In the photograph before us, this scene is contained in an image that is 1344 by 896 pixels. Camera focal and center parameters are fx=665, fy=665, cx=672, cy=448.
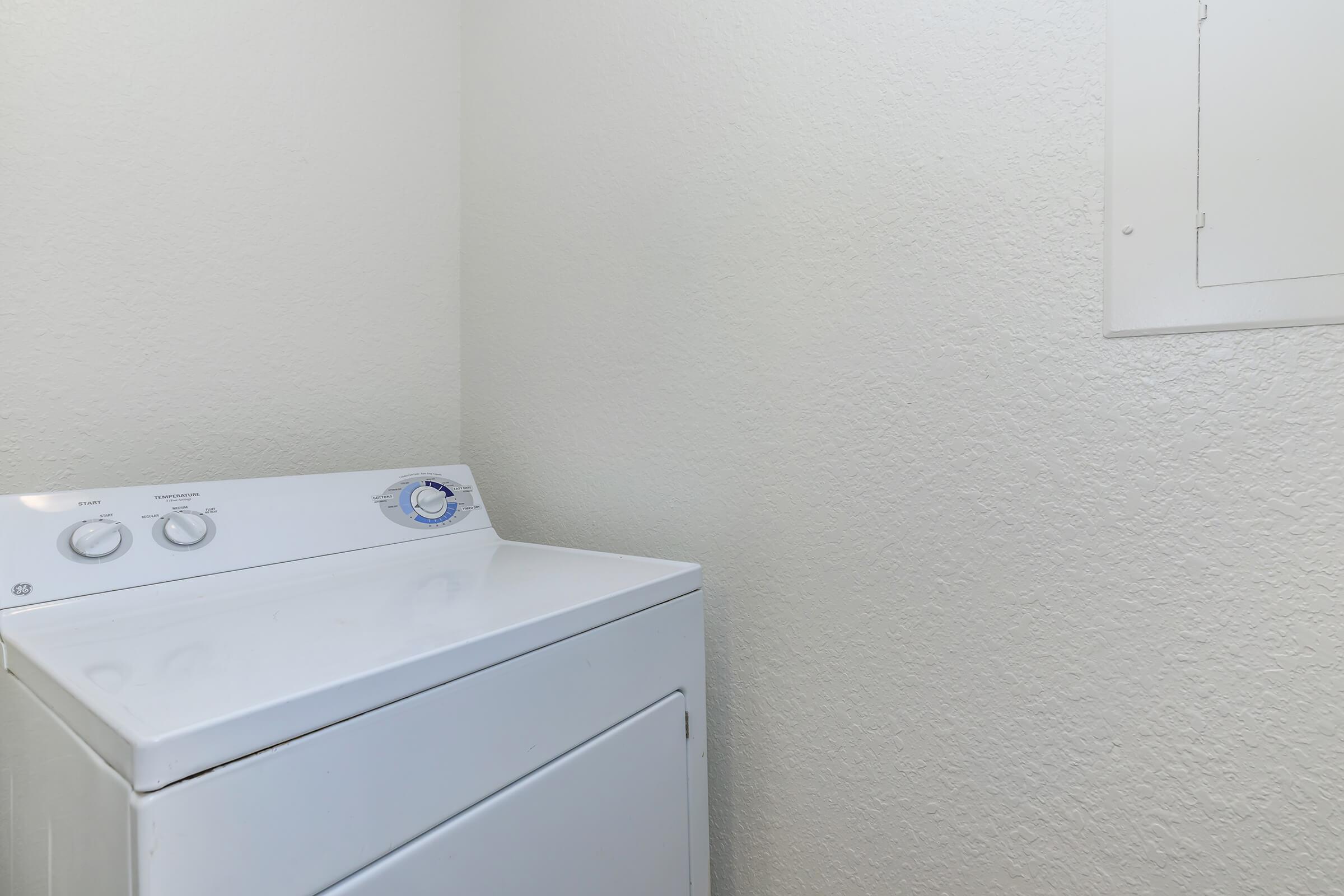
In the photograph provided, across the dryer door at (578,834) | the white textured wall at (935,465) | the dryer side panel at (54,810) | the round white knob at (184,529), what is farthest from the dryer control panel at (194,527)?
the dryer door at (578,834)

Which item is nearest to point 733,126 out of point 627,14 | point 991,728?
point 627,14

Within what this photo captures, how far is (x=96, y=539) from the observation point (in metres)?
0.76

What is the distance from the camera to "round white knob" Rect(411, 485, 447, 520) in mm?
1087

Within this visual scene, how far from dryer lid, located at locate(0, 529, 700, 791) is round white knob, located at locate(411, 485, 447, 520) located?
11cm

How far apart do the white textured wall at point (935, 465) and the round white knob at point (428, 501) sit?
23cm

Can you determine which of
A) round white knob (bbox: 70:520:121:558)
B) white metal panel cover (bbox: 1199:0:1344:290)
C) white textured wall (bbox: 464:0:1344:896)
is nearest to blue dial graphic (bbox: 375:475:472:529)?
white textured wall (bbox: 464:0:1344:896)

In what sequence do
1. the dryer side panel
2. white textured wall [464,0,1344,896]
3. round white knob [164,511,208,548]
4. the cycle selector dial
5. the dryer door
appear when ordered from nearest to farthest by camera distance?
the dryer side panel → the dryer door → white textured wall [464,0,1344,896] → round white knob [164,511,208,548] → the cycle selector dial

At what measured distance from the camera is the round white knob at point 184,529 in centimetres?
82

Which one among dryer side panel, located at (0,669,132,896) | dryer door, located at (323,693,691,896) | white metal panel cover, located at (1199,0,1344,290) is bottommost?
dryer door, located at (323,693,691,896)

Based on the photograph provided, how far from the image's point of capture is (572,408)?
1.21m

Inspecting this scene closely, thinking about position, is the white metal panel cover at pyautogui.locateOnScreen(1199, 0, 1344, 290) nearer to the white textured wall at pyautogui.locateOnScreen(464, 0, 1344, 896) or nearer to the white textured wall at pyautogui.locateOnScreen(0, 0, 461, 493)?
the white textured wall at pyautogui.locateOnScreen(464, 0, 1344, 896)

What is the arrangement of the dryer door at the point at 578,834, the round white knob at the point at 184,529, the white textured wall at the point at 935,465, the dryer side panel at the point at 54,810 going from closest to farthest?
1. the dryer side panel at the point at 54,810
2. the dryer door at the point at 578,834
3. the white textured wall at the point at 935,465
4. the round white knob at the point at 184,529

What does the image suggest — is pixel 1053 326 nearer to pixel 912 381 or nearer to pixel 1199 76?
pixel 912 381

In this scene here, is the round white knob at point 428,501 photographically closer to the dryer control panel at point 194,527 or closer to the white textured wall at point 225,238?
the dryer control panel at point 194,527
